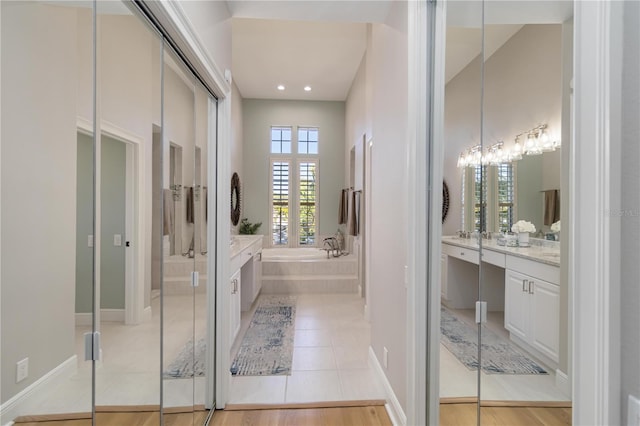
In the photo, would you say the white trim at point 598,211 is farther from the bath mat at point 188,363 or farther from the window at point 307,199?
the window at point 307,199

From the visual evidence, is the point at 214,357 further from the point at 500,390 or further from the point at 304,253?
the point at 304,253

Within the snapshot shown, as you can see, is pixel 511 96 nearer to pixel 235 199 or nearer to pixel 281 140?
pixel 235 199

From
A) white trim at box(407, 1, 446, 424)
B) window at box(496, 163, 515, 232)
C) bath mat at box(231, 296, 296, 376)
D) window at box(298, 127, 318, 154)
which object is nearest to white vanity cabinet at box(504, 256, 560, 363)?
window at box(496, 163, 515, 232)

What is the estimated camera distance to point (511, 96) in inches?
36.9

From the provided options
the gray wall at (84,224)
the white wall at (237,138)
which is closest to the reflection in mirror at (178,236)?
the gray wall at (84,224)

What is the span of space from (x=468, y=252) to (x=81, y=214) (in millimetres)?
1331

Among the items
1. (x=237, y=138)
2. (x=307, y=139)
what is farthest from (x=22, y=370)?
(x=307, y=139)

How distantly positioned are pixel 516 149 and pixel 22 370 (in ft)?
4.38

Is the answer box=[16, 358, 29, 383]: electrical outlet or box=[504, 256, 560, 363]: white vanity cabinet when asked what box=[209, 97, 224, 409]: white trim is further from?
box=[504, 256, 560, 363]: white vanity cabinet

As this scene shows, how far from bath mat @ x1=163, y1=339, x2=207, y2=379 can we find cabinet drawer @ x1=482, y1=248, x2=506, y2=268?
1453 mm

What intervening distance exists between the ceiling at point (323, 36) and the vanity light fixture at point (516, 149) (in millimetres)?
256

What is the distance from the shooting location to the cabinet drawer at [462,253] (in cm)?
121

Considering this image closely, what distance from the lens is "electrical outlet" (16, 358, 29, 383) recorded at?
683 mm

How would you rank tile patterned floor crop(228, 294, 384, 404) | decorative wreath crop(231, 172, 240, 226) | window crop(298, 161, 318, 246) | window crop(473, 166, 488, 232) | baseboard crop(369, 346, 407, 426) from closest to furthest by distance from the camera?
window crop(473, 166, 488, 232)
baseboard crop(369, 346, 407, 426)
tile patterned floor crop(228, 294, 384, 404)
decorative wreath crop(231, 172, 240, 226)
window crop(298, 161, 318, 246)
